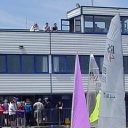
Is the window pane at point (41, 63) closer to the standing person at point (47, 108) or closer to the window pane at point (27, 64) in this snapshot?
the window pane at point (27, 64)

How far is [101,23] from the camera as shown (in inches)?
1738

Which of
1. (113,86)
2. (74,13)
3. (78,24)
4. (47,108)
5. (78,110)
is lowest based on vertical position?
(47,108)

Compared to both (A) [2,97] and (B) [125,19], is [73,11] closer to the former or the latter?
(B) [125,19]

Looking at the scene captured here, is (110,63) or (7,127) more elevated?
(110,63)

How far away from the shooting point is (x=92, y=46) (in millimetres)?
43531

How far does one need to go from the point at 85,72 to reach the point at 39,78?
3.30 meters

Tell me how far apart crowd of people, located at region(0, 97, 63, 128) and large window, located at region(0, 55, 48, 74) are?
309 centimetres

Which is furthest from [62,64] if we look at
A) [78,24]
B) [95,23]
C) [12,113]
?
[12,113]

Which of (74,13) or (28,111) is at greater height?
(74,13)

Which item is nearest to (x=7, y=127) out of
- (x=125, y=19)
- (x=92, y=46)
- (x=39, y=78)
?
(x=39, y=78)

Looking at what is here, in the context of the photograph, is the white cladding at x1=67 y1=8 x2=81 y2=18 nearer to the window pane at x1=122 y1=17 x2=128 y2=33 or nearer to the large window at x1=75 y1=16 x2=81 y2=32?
the large window at x1=75 y1=16 x2=81 y2=32

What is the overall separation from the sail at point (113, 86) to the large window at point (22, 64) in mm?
16156

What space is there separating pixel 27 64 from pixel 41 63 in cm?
103

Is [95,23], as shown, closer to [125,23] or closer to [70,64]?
[125,23]
